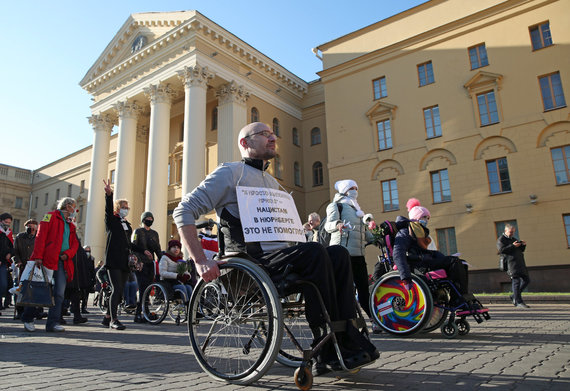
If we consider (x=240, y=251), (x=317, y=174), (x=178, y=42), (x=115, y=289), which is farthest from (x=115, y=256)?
(x=317, y=174)

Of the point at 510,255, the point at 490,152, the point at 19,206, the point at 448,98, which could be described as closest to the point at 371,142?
the point at 448,98

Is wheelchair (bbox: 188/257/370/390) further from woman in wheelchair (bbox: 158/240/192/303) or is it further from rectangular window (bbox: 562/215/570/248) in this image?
rectangular window (bbox: 562/215/570/248)

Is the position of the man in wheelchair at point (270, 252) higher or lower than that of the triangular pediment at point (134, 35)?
lower

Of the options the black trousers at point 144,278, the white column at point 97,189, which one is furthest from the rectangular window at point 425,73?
the white column at point 97,189

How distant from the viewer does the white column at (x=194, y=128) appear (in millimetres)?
25047

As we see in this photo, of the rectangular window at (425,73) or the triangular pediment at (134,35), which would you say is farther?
the triangular pediment at (134,35)

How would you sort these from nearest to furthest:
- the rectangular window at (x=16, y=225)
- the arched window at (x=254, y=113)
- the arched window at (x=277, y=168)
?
the arched window at (x=254, y=113)
the arched window at (x=277, y=168)
the rectangular window at (x=16, y=225)

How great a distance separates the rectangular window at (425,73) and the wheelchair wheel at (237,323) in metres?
22.7

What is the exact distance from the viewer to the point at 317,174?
32.8 metres

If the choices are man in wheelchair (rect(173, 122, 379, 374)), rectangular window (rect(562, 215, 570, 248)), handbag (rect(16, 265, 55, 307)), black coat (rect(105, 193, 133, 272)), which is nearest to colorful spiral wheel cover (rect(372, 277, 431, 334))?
man in wheelchair (rect(173, 122, 379, 374))

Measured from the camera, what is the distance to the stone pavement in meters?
2.78

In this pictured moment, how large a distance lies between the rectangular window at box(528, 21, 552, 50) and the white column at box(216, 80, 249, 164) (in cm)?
1712

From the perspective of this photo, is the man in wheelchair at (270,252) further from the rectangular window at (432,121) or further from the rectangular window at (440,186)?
the rectangular window at (432,121)

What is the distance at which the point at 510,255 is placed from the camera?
10.9 meters
